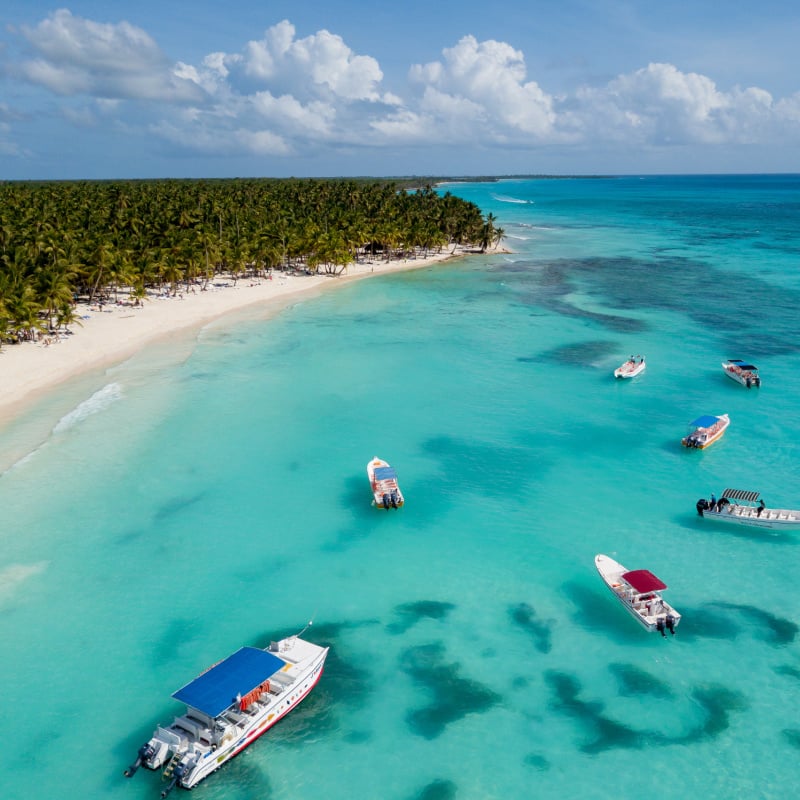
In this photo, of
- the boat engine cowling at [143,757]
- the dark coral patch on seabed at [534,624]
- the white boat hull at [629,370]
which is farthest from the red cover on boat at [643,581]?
the white boat hull at [629,370]

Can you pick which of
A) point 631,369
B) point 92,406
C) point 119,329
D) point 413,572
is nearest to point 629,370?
point 631,369

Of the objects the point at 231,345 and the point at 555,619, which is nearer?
the point at 555,619

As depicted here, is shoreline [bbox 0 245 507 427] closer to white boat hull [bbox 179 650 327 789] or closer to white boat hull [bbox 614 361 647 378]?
white boat hull [bbox 179 650 327 789]

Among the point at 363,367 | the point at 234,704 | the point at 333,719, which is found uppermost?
the point at 363,367

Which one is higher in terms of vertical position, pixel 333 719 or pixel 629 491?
pixel 629 491

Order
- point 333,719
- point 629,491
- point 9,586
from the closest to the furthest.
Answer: point 333,719, point 9,586, point 629,491

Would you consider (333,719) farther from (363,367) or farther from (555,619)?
(363,367)

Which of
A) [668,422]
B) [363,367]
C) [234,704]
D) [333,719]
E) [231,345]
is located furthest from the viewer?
[231,345]

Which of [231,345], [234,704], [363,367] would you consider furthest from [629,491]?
[231,345]

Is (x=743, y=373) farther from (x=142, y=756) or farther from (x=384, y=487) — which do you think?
(x=142, y=756)
